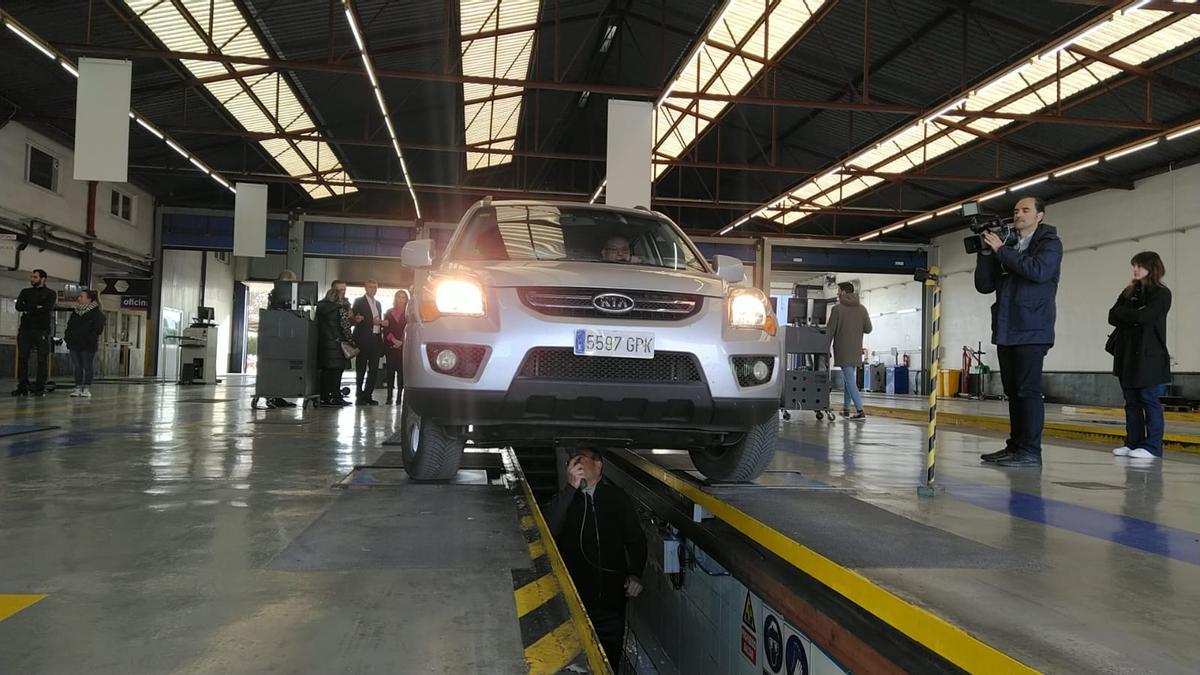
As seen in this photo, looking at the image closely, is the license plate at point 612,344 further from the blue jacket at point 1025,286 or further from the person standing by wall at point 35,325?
the person standing by wall at point 35,325

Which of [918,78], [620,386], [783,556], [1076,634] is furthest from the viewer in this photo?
[918,78]

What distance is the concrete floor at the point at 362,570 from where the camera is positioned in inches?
72.2

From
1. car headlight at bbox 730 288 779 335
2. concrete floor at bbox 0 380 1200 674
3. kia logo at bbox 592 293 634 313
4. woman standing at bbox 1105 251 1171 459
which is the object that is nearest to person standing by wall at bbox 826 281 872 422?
woman standing at bbox 1105 251 1171 459

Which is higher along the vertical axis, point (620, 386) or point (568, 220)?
point (568, 220)

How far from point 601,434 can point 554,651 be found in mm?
1399

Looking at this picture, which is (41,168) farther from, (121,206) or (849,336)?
(849,336)

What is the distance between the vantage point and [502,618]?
2.09 metres

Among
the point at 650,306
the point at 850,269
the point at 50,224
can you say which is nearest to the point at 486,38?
the point at 50,224

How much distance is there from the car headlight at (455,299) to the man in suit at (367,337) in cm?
697

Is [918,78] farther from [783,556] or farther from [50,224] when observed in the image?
[50,224]

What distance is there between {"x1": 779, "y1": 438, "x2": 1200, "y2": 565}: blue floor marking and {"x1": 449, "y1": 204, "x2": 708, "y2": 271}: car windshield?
74.7 inches

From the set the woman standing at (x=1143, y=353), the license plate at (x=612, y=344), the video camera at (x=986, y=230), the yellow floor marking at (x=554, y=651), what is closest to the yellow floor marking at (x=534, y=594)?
the yellow floor marking at (x=554, y=651)

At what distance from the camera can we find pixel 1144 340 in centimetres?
584

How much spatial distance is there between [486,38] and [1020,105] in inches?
435
